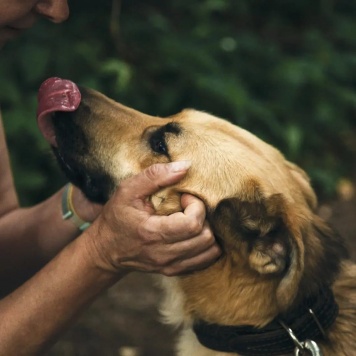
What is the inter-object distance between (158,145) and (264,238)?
52cm

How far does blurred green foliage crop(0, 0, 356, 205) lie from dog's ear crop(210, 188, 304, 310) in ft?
7.22

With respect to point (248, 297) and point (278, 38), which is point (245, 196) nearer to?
point (248, 297)

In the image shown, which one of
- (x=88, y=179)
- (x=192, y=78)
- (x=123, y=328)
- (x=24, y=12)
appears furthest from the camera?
(x=192, y=78)

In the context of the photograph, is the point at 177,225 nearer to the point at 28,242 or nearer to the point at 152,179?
the point at 152,179

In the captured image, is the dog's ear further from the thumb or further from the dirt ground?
the dirt ground

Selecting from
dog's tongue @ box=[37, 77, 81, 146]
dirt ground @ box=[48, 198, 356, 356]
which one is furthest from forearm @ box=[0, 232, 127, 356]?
dirt ground @ box=[48, 198, 356, 356]

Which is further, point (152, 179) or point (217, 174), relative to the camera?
point (217, 174)

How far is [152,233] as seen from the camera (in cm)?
262

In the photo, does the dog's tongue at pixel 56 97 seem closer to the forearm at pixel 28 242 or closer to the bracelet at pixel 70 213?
the bracelet at pixel 70 213

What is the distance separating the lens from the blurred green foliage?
5.11 meters

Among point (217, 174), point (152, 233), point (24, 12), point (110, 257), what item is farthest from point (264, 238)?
point (24, 12)

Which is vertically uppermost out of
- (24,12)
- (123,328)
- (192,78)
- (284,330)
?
(24,12)

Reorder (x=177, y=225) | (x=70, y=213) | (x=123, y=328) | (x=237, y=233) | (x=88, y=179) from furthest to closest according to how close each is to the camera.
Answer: (x=123, y=328) → (x=70, y=213) → (x=88, y=179) → (x=237, y=233) → (x=177, y=225)

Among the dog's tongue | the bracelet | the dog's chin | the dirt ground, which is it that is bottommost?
the dirt ground
